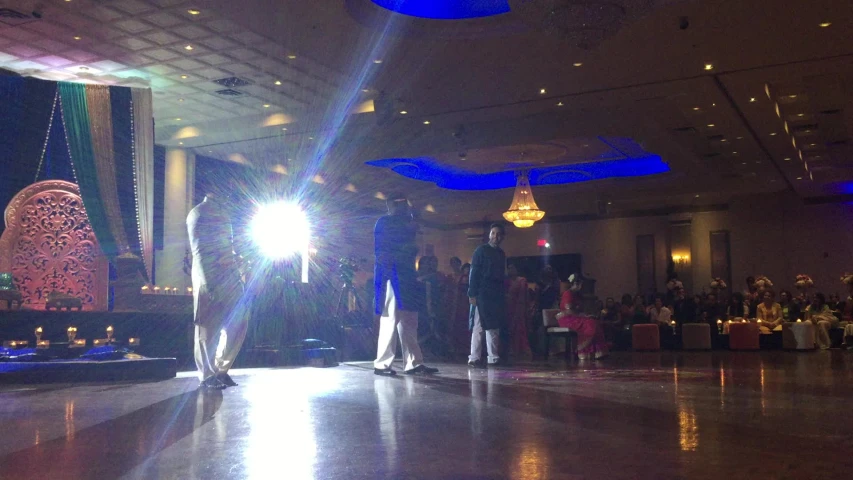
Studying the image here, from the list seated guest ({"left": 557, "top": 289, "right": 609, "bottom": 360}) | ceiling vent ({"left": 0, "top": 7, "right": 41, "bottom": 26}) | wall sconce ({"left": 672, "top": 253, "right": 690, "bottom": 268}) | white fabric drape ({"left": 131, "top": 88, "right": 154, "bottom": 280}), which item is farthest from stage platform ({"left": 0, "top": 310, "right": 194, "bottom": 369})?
wall sconce ({"left": 672, "top": 253, "right": 690, "bottom": 268})

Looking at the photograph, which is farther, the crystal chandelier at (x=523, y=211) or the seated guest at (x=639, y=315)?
the crystal chandelier at (x=523, y=211)

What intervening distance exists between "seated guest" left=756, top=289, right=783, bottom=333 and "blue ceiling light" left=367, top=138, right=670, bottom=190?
12.0 ft

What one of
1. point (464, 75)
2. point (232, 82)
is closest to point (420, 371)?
point (464, 75)

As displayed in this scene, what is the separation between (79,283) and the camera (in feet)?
32.0

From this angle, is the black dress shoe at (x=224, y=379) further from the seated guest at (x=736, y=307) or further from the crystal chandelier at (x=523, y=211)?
the seated guest at (x=736, y=307)

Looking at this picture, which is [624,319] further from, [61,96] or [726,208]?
[61,96]

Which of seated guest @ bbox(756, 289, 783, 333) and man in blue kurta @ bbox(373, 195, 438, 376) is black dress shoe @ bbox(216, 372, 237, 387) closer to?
man in blue kurta @ bbox(373, 195, 438, 376)

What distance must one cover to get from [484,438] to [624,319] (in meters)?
13.5

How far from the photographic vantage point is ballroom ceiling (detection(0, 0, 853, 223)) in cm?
855

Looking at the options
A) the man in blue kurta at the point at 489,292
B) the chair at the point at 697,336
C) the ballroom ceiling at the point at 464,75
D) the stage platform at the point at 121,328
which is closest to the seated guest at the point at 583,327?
the man in blue kurta at the point at 489,292

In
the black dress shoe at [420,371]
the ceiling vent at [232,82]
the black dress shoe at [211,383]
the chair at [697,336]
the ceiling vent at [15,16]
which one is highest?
the ceiling vent at [15,16]

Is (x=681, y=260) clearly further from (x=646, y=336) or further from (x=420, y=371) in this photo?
(x=420, y=371)

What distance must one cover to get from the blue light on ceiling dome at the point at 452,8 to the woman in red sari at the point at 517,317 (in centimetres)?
368

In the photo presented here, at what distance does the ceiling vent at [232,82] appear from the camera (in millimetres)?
10891
